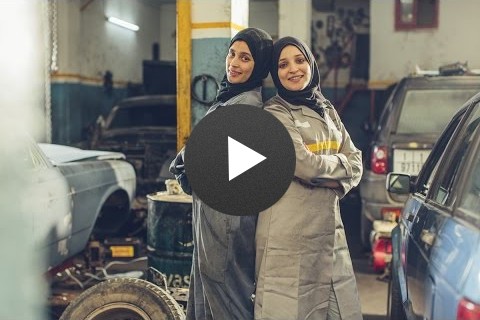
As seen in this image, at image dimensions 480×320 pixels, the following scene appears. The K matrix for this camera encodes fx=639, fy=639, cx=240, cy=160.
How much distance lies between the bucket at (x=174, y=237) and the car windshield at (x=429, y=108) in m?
2.46

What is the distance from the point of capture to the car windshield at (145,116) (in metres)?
9.04

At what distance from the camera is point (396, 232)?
11.7 ft

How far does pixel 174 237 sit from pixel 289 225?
1.93m

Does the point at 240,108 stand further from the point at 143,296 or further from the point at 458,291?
the point at 143,296

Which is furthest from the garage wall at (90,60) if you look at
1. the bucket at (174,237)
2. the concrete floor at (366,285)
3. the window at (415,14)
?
the bucket at (174,237)

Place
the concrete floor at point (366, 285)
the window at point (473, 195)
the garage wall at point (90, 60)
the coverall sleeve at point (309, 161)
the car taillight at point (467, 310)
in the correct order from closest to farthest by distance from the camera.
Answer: the car taillight at point (467, 310) < the window at point (473, 195) < the coverall sleeve at point (309, 161) < the concrete floor at point (366, 285) < the garage wall at point (90, 60)

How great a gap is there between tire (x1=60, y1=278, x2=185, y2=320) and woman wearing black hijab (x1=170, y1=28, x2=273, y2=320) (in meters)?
0.45

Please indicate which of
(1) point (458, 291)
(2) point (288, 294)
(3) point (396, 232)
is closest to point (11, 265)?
(2) point (288, 294)

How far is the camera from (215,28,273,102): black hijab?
9.62 feet

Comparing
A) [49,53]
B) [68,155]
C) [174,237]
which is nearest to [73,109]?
[49,53]
